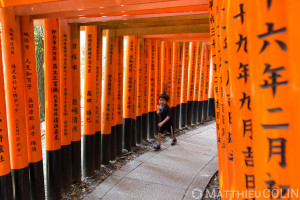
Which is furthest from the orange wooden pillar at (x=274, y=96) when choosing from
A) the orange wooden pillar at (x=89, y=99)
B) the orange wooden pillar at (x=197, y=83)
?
the orange wooden pillar at (x=197, y=83)

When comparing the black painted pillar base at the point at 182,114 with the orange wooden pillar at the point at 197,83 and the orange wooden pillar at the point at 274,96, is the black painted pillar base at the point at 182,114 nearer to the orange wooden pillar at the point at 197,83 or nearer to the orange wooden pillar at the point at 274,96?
the orange wooden pillar at the point at 197,83

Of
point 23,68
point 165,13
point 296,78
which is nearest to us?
point 296,78

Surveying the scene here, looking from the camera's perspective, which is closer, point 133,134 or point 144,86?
point 133,134

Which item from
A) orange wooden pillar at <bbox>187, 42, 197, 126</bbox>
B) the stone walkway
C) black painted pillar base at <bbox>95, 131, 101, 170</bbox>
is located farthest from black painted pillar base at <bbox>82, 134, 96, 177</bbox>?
orange wooden pillar at <bbox>187, 42, 197, 126</bbox>

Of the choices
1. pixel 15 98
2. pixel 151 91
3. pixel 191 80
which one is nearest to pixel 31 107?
pixel 15 98

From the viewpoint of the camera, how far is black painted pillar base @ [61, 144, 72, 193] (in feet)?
14.6

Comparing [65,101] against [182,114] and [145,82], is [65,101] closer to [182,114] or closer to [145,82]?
[145,82]

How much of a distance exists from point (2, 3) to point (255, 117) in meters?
3.38

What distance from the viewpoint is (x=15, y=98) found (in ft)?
11.1

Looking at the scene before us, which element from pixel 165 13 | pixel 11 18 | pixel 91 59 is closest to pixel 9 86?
pixel 11 18

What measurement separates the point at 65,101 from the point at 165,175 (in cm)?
267

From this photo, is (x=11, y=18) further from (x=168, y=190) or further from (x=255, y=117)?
(x=168, y=190)

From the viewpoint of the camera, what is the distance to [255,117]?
1039 mm

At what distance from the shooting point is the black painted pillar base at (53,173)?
4.16 m
